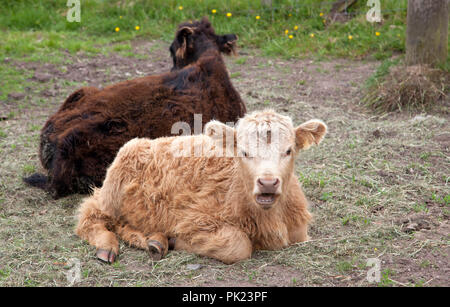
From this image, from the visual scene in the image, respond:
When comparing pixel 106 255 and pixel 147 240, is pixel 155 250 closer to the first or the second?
pixel 147 240

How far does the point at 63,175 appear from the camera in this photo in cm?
634

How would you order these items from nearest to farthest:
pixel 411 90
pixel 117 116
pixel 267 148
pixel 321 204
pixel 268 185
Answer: pixel 268 185, pixel 267 148, pixel 321 204, pixel 117 116, pixel 411 90

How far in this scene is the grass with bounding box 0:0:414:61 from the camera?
11484mm

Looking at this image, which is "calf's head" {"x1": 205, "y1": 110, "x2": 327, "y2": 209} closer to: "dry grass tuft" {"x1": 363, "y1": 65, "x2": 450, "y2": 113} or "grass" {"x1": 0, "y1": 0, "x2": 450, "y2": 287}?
"grass" {"x1": 0, "y1": 0, "x2": 450, "y2": 287}

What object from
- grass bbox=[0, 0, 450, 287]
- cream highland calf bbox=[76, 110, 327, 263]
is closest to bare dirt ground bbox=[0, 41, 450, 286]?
grass bbox=[0, 0, 450, 287]

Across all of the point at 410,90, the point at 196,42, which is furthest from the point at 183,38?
the point at 410,90

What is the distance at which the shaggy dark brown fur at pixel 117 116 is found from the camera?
21.0ft

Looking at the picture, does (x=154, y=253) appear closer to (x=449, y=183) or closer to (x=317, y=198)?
(x=317, y=198)

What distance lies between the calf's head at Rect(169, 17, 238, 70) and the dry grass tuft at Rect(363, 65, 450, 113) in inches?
96.8

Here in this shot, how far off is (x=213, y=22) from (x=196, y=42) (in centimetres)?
420

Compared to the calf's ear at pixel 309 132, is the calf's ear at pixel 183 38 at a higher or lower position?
higher

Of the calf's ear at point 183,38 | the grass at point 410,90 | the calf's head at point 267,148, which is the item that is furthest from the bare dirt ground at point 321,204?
the calf's ear at point 183,38

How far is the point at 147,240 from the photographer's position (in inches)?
193

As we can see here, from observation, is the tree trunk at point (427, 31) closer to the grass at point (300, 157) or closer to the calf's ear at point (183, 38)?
the grass at point (300, 157)
